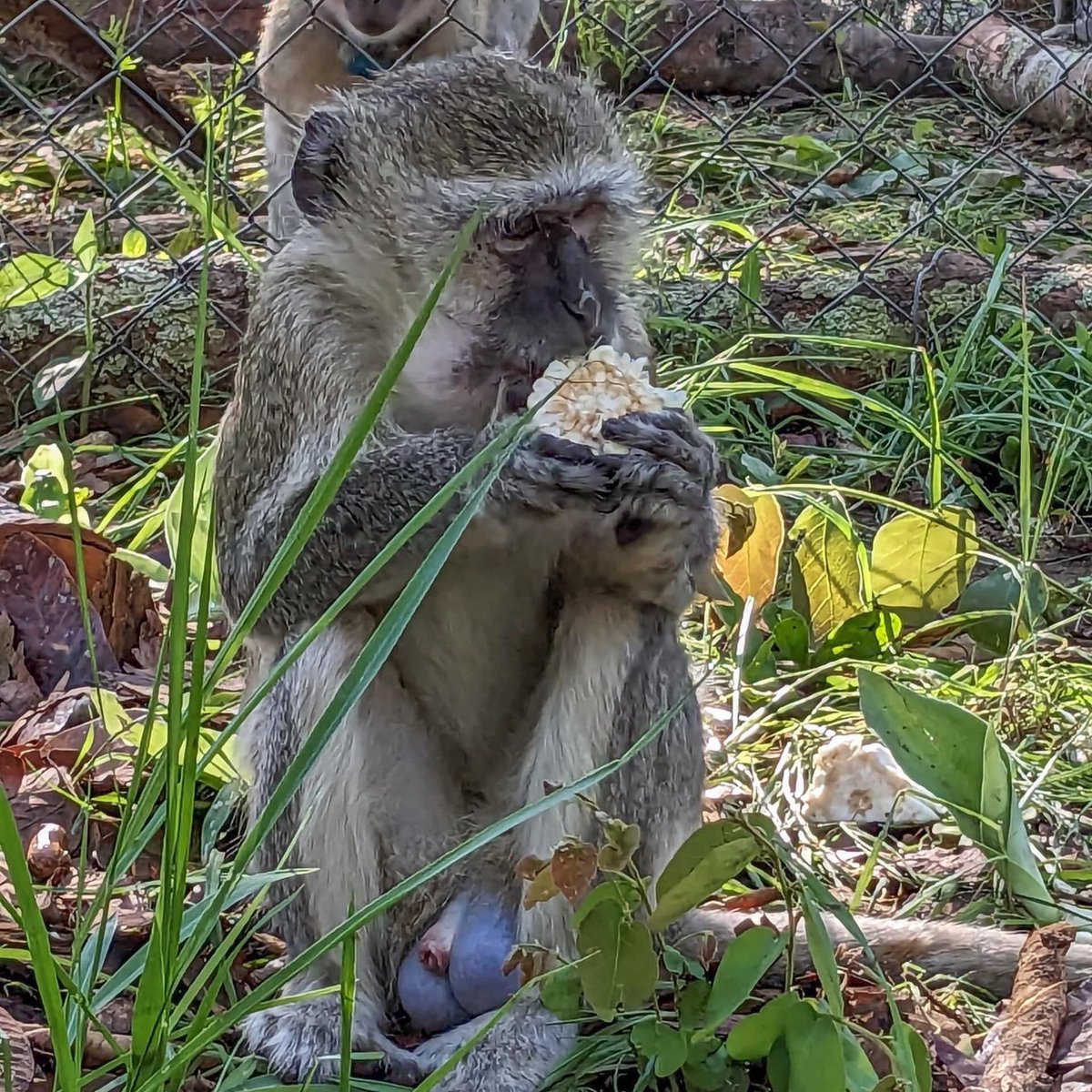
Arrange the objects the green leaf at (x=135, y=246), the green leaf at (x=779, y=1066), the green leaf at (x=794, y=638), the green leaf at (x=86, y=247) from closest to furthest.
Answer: the green leaf at (x=779, y=1066)
the green leaf at (x=794, y=638)
the green leaf at (x=86, y=247)
the green leaf at (x=135, y=246)

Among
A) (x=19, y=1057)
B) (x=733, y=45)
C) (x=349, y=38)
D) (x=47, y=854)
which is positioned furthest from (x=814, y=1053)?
(x=733, y=45)

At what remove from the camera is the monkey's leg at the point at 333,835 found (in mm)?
2695

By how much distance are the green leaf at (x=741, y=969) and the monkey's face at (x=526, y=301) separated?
95cm

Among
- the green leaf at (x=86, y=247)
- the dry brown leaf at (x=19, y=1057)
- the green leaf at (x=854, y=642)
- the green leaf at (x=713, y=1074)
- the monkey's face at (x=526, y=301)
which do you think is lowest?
the green leaf at (x=854, y=642)

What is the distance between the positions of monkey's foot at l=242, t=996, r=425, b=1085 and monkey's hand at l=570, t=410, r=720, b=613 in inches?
33.2

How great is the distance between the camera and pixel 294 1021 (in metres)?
2.71

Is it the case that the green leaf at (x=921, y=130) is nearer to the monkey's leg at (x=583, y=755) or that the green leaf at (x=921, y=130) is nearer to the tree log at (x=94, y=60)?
the tree log at (x=94, y=60)

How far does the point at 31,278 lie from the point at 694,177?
116 inches

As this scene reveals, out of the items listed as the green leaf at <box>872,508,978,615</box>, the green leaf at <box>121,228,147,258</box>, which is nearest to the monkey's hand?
the green leaf at <box>872,508,978,615</box>

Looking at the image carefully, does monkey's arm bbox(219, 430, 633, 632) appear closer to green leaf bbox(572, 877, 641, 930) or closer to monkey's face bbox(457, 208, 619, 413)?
monkey's face bbox(457, 208, 619, 413)

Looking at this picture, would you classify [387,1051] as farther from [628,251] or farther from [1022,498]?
[1022,498]

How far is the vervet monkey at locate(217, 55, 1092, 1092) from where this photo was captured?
2693 millimetres

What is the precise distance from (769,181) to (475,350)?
13.8 feet

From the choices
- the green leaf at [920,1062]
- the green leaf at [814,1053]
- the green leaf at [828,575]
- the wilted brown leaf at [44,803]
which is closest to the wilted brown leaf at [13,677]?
the wilted brown leaf at [44,803]
